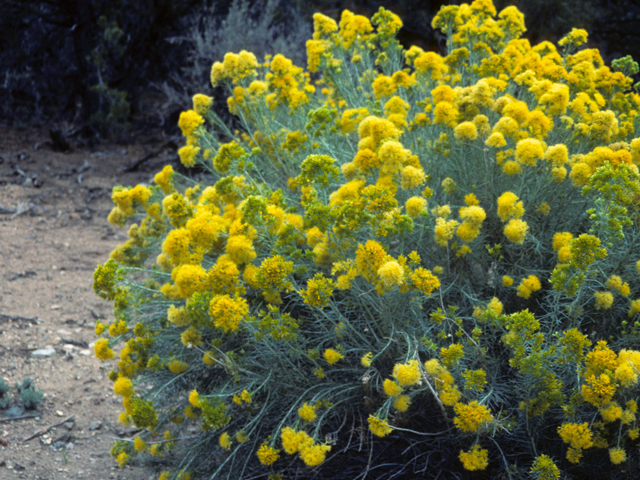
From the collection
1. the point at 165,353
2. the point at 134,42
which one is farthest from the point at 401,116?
the point at 134,42

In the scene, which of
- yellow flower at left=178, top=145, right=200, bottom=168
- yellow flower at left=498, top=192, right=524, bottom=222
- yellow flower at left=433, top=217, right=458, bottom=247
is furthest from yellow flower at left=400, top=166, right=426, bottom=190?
yellow flower at left=178, top=145, right=200, bottom=168

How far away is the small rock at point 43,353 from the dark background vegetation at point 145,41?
4.87m

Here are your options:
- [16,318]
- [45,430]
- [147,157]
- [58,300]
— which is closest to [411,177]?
[45,430]

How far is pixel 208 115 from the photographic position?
344 cm

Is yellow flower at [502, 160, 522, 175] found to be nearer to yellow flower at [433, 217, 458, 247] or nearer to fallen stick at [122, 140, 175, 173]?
yellow flower at [433, 217, 458, 247]

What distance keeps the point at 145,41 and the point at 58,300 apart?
5256 millimetres

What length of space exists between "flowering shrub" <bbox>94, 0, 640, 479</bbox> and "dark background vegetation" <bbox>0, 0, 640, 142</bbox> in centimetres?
515

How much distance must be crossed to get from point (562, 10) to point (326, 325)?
6.91m

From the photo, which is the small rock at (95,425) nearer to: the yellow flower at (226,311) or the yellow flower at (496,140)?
the yellow flower at (226,311)

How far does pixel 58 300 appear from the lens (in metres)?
4.50

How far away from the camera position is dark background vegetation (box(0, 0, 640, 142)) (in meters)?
7.74

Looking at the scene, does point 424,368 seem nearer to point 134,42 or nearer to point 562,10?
point 562,10

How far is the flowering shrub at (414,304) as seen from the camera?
80.0 inches

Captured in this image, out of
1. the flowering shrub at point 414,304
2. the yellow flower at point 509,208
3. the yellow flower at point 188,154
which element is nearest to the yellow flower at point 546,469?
the flowering shrub at point 414,304
